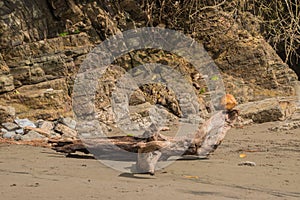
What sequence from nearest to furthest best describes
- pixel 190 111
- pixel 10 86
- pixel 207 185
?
pixel 207 185 < pixel 10 86 < pixel 190 111

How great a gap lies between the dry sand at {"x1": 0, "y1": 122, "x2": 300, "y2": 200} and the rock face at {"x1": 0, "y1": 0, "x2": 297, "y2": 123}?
3589mm

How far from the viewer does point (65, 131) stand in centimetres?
910

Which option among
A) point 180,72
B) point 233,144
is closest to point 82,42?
point 180,72

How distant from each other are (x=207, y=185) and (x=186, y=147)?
1513mm

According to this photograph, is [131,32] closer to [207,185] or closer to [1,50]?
[1,50]

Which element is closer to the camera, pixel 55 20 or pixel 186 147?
pixel 186 147

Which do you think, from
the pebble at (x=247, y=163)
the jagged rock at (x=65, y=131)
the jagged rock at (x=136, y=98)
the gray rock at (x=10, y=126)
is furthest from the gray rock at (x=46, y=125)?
the pebble at (x=247, y=163)

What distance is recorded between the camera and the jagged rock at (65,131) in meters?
8.92

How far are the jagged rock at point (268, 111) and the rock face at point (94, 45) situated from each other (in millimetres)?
1041

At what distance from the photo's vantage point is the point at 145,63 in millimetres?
11523

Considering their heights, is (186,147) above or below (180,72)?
below

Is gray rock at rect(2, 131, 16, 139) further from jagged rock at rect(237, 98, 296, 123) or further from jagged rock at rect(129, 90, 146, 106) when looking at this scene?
jagged rock at rect(237, 98, 296, 123)

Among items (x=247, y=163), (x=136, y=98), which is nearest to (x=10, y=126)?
(x=136, y=98)

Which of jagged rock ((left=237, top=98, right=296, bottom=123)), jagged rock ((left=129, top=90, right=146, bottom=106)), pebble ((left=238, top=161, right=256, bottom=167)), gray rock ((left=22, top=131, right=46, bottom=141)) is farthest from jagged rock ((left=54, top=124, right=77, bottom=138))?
pebble ((left=238, top=161, right=256, bottom=167))
